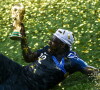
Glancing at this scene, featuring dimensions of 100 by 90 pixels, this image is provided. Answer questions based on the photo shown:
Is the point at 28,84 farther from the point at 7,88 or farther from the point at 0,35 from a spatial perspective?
the point at 0,35

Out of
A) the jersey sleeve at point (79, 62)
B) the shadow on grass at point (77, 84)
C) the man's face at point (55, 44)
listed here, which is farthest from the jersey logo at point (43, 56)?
the shadow on grass at point (77, 84)

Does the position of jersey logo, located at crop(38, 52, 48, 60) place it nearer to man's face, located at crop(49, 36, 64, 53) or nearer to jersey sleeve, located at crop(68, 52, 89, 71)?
man's face, located at crop(49, 36, 64, 53)

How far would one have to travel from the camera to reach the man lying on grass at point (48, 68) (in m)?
4.83

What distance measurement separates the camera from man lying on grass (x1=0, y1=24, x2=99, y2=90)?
15.8 feet

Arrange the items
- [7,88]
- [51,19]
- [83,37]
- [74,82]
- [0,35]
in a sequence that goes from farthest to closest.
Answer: [51,19] → [0,35] → [83,37] → [74,82] → [7,88]

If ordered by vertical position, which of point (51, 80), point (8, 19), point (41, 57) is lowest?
point (8, 19)

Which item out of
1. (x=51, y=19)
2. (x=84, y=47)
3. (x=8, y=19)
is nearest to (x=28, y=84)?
(x=84, y=47)

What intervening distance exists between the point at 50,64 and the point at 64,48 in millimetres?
427

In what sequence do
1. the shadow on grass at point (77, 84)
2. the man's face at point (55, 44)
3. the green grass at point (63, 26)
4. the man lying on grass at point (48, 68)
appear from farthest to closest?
Answer: 1. the green grass at point (63, 26)
2. the shadow on grass at point (77, 84)
3. the man's face at point (55, 44)
4. the man lying on grass at point (48, 68)

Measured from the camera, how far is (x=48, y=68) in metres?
4.91

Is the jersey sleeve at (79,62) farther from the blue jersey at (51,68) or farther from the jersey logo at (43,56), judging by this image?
the jersey logo at (43,56)

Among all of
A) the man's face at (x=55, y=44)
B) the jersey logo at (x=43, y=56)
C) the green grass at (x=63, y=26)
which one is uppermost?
the man's face at (x=55, y=44)

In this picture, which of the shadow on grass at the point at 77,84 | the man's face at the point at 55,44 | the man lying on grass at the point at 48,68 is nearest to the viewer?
the man lying on grass at the point at 48,68

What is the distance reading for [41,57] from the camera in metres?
5.08
